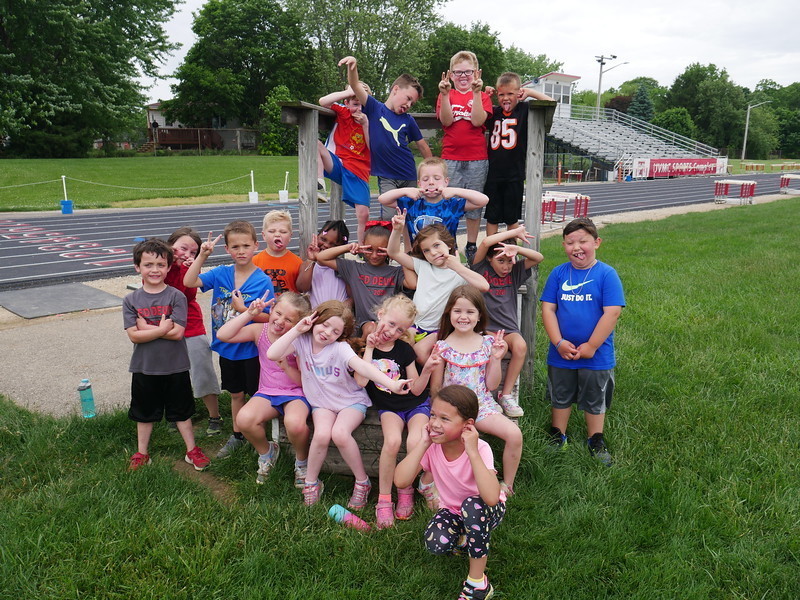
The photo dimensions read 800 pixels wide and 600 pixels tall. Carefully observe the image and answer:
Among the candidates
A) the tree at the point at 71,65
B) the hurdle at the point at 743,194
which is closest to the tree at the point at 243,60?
the tree at the point at 71,65

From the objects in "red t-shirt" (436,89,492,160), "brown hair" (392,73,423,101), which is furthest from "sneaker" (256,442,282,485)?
"brown hair" (392,73,423,101)

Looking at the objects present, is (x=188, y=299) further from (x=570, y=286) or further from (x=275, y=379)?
(x=570, y=286)

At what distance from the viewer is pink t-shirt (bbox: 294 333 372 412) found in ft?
11.8

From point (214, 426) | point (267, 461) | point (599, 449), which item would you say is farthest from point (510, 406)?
point (214, 426)

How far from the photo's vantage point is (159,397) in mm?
4016

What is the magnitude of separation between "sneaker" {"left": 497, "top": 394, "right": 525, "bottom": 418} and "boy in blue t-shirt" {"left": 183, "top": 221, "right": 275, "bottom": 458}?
68.1 inches

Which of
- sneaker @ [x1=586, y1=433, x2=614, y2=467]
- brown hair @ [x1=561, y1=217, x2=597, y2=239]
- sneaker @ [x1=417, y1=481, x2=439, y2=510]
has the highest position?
brown hair @ [x1=561, y1=217, x2=597, y2=239]

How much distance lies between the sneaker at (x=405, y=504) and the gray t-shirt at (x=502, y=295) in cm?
130

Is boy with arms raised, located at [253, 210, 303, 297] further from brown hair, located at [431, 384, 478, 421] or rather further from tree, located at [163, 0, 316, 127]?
tree, located at [163, 0, 316, 127]

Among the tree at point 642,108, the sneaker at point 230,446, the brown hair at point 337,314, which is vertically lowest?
the sneaker at point 230,446

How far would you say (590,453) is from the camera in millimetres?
3986

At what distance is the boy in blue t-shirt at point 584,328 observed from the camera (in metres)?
3.88

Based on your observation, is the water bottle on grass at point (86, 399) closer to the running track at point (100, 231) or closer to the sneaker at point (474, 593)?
the sneaker at point (474, 593)

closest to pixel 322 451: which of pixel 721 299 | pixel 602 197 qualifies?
pixel 721 299
